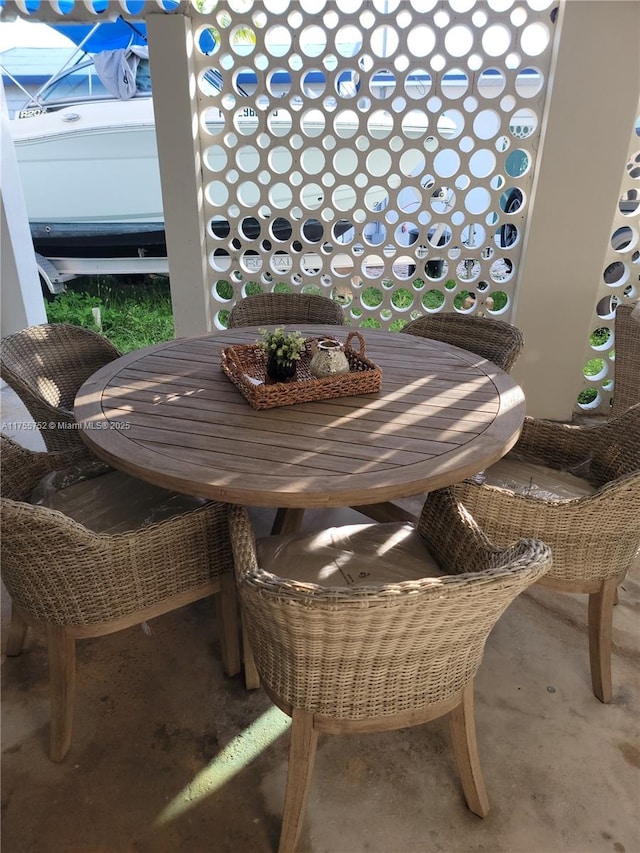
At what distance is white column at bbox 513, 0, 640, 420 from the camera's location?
2561 mm

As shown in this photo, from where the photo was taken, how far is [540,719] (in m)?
1.65

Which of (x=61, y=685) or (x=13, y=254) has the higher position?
(x=13, y=254)

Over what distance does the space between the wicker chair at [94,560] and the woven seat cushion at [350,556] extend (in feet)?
0.56

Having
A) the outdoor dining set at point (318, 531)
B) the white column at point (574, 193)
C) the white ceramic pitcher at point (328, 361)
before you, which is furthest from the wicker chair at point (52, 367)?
the white column at point (574, 193)

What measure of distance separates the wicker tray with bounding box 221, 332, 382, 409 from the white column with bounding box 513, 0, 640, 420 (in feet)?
5.24

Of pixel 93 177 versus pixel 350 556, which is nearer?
pixel 350 556

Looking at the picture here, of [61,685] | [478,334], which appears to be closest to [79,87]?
[478,334]

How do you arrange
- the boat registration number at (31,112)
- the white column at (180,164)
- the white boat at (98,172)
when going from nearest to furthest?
the white column at (180,164) → the white boat at (98,172) → the boat registration number at (31,112)

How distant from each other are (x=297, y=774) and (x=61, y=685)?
0.65 m

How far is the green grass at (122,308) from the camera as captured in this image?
474 cm

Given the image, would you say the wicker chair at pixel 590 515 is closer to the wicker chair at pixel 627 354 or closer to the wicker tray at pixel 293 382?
the wicker tray at pixel 293 382

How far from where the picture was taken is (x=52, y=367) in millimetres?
2219

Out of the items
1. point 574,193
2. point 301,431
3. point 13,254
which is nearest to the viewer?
point 301,431

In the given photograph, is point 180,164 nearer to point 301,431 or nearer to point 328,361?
point 328,361
